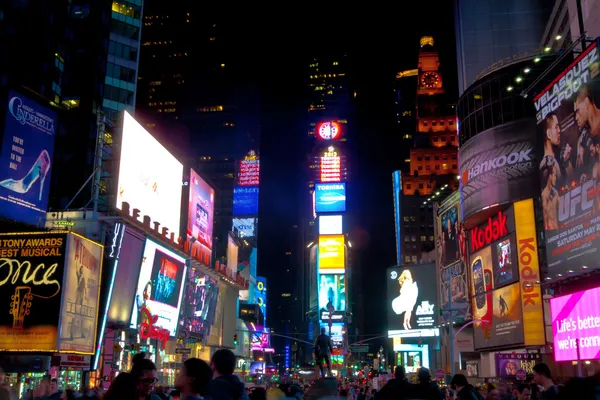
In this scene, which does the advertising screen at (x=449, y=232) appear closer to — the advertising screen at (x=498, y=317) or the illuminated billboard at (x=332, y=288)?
the advertising screen at (x=498, y=317)

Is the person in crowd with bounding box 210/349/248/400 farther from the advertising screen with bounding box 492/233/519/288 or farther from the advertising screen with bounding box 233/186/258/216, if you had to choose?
the advertising screen with bounding box 233/186/258/216

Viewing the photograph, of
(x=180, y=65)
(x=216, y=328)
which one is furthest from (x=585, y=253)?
(x=180, y=65)

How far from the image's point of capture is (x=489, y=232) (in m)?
54.5

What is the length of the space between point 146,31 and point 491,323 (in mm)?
140762

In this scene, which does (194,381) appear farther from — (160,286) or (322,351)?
(160,286)

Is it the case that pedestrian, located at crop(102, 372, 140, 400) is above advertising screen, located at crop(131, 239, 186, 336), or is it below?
below

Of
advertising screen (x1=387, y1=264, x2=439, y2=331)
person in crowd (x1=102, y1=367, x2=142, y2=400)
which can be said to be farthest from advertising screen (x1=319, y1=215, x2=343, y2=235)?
person in crowd (x1=102, y1=367, x2=142, y2=400)

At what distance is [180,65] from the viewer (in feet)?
546

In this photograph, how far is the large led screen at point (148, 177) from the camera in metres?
40.2

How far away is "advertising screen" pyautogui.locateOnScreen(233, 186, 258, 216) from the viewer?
135500 millimetres

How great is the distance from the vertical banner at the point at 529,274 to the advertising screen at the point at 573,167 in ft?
41.3

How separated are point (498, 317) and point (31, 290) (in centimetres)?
3707

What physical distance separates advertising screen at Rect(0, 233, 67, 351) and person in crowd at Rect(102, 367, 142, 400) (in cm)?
2934

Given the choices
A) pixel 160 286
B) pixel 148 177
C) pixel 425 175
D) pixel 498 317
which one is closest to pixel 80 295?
pixel 160 286
